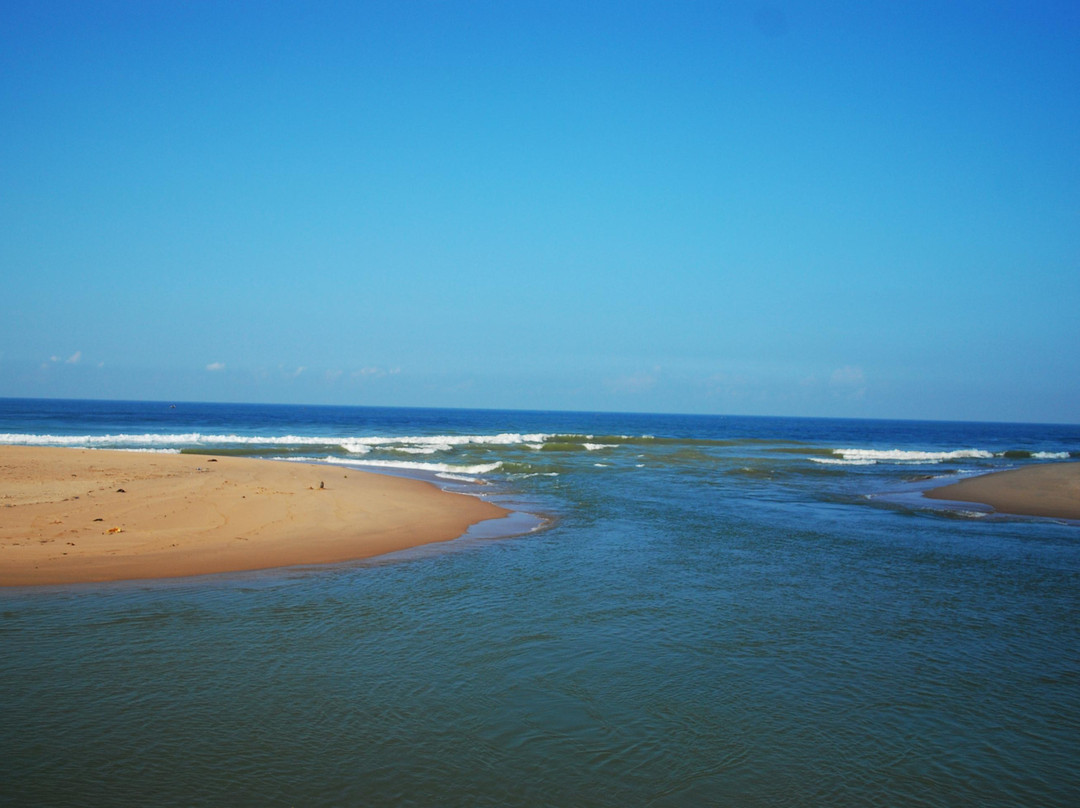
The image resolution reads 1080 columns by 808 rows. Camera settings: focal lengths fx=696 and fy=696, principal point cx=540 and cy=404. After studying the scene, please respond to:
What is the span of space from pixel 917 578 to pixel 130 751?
1110cm

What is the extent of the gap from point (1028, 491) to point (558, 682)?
23153 mm

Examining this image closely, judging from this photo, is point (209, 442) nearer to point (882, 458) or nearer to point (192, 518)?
point (192, 518)

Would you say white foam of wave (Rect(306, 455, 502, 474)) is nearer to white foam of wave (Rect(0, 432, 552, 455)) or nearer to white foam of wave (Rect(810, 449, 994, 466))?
white foam of wave (Rect(0, 432, 552, 455))

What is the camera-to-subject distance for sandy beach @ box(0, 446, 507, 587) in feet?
34.5

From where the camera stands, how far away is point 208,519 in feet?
45.0

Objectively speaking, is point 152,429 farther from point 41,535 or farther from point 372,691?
point 372,691

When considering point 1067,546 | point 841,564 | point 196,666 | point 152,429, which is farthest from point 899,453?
point 152,429

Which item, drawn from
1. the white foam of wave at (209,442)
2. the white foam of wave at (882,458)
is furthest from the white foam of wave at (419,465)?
the white foam of wave at (882,458)

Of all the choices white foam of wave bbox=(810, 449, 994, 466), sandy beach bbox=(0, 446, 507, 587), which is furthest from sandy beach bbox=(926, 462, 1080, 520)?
sandy beach bbox=(0, 446, 507, 587)

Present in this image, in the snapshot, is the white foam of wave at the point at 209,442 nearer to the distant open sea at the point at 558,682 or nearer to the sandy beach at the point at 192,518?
the sandy beach at the point at 192,518

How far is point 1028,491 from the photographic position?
76.4ft

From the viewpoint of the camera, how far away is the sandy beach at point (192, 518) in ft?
34.5

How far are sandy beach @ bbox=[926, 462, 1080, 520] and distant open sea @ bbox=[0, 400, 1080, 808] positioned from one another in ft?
27.2

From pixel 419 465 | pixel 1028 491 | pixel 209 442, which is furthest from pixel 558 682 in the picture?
pixel 209 442
